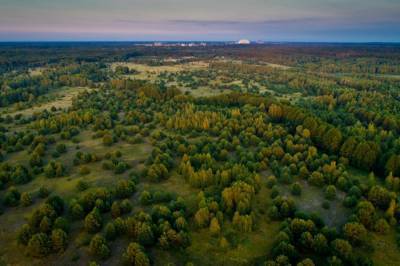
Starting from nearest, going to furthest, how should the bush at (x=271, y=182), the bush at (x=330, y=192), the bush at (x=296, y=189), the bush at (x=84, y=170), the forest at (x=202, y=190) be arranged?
1. the forest at (x=202, y=190)
2. the bush at (x=330, y=192)
3. the bush at (x=296, y=189)
4. the bush at (x=271, y=182)
5. the bush at (x=84, y=170)

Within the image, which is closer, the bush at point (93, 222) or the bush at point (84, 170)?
the bush at point (93, 222)

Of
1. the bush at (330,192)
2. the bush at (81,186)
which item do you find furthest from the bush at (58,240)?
the bush at (330,192)

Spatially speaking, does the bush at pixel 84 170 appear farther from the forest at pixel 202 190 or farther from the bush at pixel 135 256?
the bush at pixel 135 256

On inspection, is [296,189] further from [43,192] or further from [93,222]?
[43,192]

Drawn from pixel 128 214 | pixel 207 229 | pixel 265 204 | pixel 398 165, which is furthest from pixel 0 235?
pixel 398 165

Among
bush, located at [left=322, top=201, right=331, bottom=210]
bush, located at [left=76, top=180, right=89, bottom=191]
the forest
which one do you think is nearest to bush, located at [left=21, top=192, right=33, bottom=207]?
the forest

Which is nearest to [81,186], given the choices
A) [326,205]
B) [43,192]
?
[43,192]

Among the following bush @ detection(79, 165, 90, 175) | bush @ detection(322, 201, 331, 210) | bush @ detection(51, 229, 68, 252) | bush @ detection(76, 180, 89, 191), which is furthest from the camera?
bush @ detection(79, 165, 90, 175)

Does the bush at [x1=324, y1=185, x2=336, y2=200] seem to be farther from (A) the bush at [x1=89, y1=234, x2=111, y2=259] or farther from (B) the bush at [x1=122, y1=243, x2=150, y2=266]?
(A) the bush at [x1=89, y1=234, x2=111, y2=259]

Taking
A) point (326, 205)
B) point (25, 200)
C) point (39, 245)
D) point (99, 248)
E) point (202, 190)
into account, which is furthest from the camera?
point (202, 190)

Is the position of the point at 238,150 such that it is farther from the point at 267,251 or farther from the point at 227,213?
the point at 267,251

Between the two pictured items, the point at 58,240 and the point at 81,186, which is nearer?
the point at 58,240
